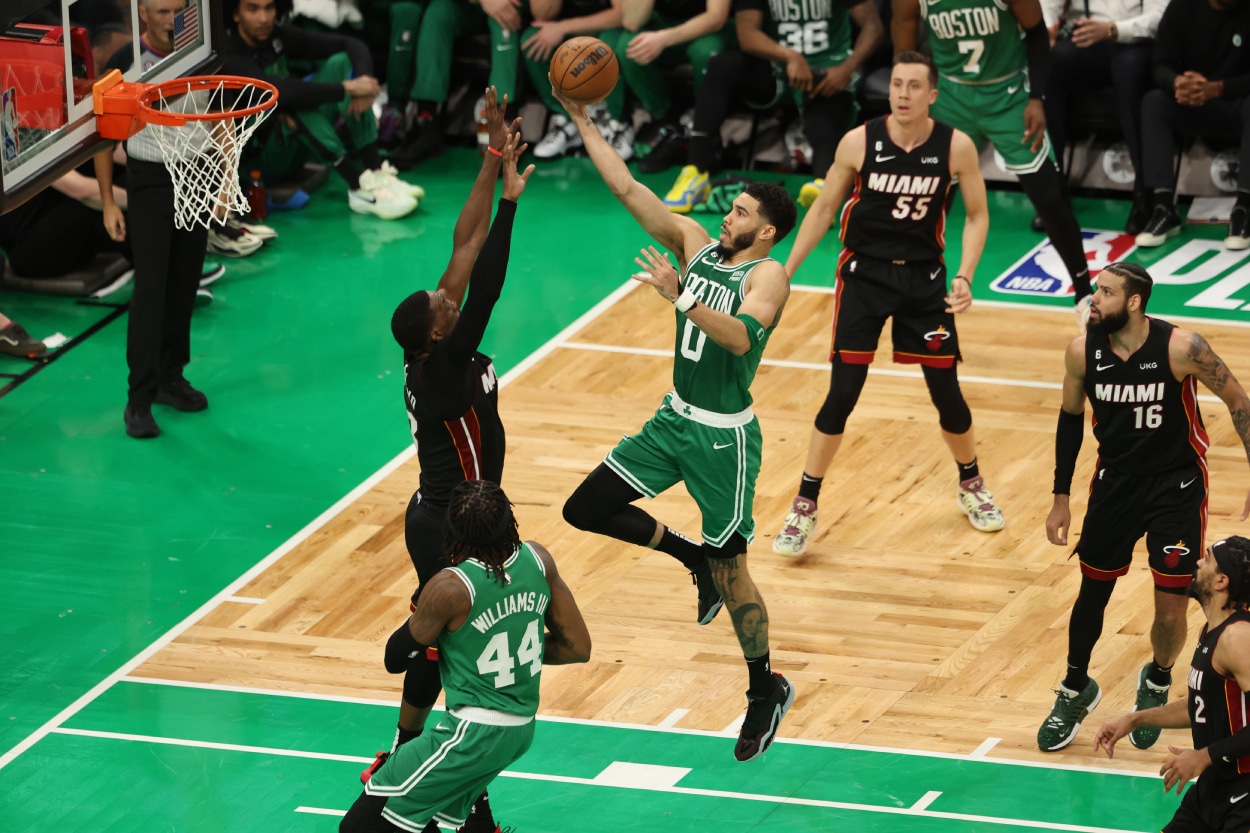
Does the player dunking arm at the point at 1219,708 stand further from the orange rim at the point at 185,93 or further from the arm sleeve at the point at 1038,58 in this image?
the arm sleeve at the point at 1038,58

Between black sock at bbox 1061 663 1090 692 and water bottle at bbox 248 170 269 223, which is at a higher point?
black sock at bbox 1061 663 1090 692

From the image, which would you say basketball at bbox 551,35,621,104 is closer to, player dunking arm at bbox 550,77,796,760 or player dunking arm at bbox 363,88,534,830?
player dunking arm at bbox 550,77,796,760

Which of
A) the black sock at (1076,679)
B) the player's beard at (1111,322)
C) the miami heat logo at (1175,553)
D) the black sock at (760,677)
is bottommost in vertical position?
the black sock at (760,677)

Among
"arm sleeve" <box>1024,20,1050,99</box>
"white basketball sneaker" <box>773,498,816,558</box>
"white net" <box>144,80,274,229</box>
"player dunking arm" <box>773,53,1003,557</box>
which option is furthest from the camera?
"arm sleeve" <box>1024,20,1050,99</box>

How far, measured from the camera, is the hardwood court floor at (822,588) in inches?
310

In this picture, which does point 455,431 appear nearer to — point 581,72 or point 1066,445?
point 581,72

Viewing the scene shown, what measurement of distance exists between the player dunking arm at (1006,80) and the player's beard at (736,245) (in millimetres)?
4437

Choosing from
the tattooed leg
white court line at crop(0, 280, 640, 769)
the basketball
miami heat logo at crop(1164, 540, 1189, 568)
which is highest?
the basketball

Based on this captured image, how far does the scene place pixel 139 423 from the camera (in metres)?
10.4

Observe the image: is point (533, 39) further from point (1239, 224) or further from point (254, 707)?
point (254, 707)

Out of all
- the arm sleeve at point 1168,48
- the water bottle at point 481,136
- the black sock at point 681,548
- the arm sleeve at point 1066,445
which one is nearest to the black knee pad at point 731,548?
the black sock at point 681,548

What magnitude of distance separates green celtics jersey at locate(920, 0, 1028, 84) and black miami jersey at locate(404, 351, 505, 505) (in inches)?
215

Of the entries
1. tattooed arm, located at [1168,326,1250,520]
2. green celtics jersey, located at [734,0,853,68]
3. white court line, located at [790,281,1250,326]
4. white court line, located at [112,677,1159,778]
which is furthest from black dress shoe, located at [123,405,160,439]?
tattooed arm, located at [1168,326,1250,520]

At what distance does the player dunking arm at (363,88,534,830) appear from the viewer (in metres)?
6.41
